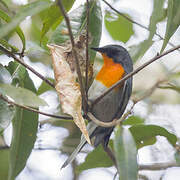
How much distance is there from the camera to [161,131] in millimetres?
2398

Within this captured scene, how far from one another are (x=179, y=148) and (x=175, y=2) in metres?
0.94

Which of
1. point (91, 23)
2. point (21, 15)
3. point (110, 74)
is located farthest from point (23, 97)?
Result: point (110, 74)

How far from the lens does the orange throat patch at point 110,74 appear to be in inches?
114

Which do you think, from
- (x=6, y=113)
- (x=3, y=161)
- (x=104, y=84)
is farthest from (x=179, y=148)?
(x=3, y=161)

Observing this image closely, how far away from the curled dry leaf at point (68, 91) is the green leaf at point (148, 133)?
2.33ft

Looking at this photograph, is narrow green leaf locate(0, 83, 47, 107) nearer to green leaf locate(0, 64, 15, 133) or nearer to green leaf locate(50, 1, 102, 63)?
green leaf locate(0, 64, 15, 133)

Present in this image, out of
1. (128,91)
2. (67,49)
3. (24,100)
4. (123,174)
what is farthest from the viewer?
(128,91)

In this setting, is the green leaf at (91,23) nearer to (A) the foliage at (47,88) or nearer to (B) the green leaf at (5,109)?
(A) the foliage at (47,88)

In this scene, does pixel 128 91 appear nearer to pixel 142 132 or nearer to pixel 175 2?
pixel 142 132

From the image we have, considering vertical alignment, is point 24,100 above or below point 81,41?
below

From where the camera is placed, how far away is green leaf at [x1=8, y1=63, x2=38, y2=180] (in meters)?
2.06

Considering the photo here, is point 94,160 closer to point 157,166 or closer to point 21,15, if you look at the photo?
point 157,166

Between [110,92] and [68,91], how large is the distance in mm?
1253

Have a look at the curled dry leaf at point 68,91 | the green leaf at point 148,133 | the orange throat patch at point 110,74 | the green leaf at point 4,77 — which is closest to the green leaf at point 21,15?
the curled dry leaf at point 68,91
